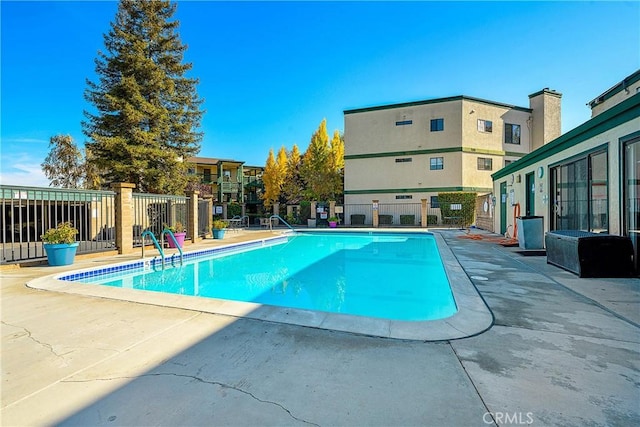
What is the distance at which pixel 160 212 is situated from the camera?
11352mm

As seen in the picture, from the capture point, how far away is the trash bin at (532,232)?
27.5 feet

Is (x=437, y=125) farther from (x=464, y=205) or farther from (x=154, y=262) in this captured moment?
(x=154, y=262)

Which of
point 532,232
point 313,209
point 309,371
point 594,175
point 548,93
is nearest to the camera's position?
point 309,371

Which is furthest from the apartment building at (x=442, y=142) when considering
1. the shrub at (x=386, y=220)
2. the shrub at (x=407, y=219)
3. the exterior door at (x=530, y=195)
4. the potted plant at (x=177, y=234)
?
the potted plant at (x=177, y=234)

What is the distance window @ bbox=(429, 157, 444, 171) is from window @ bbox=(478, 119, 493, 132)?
11.7 feet

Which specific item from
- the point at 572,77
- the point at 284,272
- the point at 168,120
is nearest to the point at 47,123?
the point at 168,120

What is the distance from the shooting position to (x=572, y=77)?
9.45m

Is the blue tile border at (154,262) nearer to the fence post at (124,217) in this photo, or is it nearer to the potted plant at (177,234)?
the potted plant at (177,234)

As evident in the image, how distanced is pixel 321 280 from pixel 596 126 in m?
6.54

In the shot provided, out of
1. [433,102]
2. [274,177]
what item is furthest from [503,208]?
[274,177]

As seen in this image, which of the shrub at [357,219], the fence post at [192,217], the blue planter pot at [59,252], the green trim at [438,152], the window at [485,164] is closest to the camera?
the blue planter pot at [59,252]

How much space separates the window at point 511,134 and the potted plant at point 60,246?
26.2m

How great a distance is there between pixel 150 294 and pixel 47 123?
2546cm

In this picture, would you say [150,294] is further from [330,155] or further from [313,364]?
[330,155]
